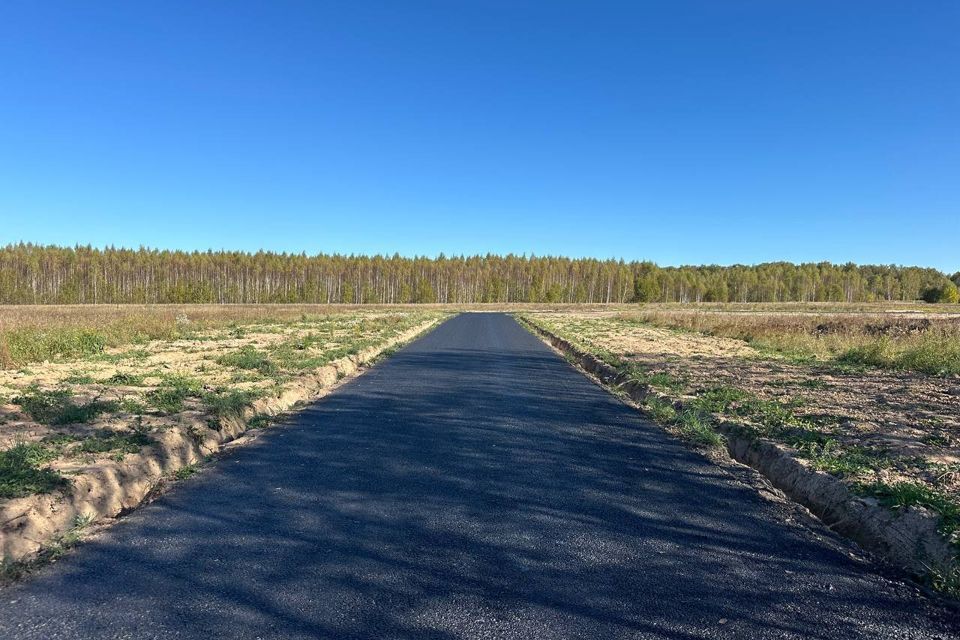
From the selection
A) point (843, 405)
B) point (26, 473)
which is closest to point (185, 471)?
point (26, 473)

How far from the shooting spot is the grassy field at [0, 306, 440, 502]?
6281 millimetres

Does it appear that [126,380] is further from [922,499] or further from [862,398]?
[862,398]

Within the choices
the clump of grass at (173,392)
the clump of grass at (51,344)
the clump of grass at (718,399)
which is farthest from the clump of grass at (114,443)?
the clump of grass at (51,344)

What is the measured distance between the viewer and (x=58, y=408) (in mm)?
8688

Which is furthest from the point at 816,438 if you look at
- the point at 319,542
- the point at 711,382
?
the point at 319,542

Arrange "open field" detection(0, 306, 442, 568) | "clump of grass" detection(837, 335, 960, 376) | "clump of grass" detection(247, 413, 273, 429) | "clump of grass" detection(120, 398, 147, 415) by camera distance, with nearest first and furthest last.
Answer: "open field" detection(0, 306, 442, 568)
"clump of grass" detection(247, 413, 273, 429)
"clump of grass" detection(120, 398, 147, 415)
"clump of grass" detection(837, 335, 960, 376)

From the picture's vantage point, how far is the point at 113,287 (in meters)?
119

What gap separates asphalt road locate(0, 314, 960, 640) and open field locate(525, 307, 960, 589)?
111 centimetres

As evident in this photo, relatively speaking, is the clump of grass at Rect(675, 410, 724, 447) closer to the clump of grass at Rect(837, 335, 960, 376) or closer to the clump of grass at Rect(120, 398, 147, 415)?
the clump of grass at Rect(120, 398, 147, 415)

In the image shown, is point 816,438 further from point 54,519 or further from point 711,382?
point 54,519

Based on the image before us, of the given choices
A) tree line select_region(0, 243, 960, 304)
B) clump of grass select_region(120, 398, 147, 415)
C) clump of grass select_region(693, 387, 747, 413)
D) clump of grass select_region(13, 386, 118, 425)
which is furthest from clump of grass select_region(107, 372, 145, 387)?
tree line select_region(0, 243, 960, 304)

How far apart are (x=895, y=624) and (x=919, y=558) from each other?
1220mm

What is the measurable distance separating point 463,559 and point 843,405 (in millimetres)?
8880

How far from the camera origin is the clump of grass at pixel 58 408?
814 centimetres
